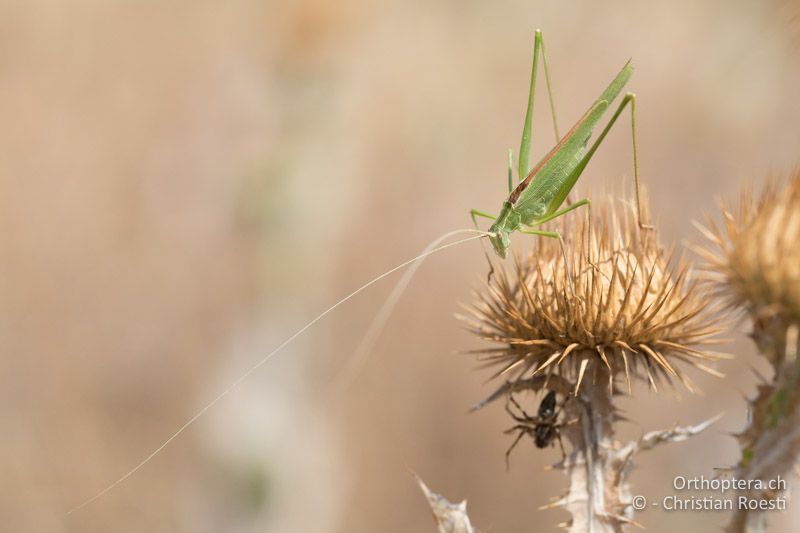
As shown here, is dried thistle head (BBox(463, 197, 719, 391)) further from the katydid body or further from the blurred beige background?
the blurred beige background

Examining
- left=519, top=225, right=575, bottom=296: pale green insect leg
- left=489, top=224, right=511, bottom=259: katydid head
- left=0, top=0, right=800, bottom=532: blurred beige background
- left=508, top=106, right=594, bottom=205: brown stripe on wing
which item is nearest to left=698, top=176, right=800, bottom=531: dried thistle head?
left=519, top=225, right=575, bottom=296: pale green insect leg

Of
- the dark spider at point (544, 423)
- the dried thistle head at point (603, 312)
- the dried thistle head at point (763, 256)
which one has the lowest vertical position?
the dark spider at point (544, 423)

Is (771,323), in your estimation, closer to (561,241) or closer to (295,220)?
(561,241)

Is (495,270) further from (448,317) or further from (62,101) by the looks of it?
(62,101)

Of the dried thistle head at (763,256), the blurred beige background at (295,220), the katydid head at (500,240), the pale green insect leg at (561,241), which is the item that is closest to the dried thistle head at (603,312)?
the pale green insect leg at (561,241)

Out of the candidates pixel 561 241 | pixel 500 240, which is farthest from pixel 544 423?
pixel 500 240

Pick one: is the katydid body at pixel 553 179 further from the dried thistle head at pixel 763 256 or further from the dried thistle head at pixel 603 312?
the dried thistle head at pixel 763 256
